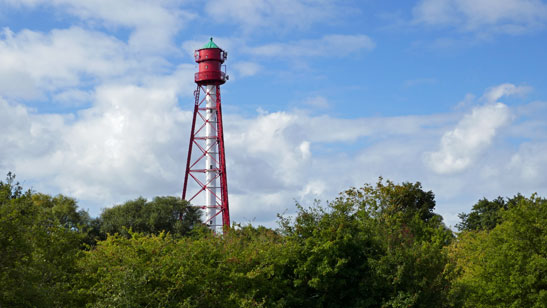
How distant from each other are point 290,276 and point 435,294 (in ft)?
18.7

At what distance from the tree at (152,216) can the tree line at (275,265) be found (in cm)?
3179

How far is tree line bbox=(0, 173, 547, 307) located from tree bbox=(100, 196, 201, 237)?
31.8 metres

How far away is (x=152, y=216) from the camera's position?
57875 mm

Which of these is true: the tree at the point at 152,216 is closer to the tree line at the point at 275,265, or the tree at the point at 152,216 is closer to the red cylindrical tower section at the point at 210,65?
the red cylindrical tower section at the point at 210,65

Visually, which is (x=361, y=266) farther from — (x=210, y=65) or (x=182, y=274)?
(x=210, y=65)

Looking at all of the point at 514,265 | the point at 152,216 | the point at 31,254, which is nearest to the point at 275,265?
the point at 31,254

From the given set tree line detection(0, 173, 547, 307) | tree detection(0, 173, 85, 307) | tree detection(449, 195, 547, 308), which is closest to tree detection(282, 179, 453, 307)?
tree line detection(0, 173, 547, 307)

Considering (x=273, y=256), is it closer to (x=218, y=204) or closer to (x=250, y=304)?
(x=250, y=304)

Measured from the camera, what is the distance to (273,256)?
23.5 m

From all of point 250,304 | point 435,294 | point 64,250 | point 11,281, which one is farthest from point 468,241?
point 11,281

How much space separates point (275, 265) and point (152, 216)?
120 ft

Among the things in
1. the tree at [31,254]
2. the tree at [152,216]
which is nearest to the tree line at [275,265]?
the tree at [31,254]

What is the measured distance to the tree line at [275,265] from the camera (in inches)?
→ 730

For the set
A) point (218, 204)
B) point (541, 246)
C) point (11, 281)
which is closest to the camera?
point (11, 281)
